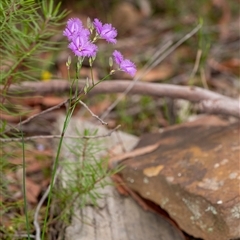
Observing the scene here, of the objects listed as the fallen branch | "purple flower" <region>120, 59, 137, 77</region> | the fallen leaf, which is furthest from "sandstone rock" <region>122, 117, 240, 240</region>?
"purple flower" <region>120, 59, 137, 77</region>

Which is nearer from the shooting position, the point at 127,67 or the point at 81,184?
the point at 127,67

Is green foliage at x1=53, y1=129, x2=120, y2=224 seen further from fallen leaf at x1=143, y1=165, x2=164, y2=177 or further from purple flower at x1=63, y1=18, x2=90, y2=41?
purple flower at x1=63, y1=18, x2=90, y2=41

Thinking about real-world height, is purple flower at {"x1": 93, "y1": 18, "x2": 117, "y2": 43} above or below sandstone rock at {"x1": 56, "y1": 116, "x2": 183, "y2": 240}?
above

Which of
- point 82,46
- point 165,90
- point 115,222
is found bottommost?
point 115,222

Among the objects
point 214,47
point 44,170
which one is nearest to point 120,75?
point 214,47

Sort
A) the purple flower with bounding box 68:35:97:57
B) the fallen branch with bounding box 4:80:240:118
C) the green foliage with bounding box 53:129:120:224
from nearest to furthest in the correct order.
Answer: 1. the purple flower with bounding box 68:35:97:57
2. the green foliage with bounding box 53:129:120:224
3. the fallen branch with bounding box 4:80:240:118

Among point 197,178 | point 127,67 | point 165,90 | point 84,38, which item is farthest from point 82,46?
point 165,90

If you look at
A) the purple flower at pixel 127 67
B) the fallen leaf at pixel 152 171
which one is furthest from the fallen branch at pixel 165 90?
the purple flower at pixel 127 67

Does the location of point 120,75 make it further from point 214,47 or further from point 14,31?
point 14,31

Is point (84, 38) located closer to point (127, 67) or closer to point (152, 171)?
point (127, 67)

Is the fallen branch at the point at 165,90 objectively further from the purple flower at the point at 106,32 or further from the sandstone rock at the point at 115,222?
the purple flower at the point at 106,32

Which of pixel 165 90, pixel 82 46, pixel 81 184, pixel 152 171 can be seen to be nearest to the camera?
pixel 82 46
